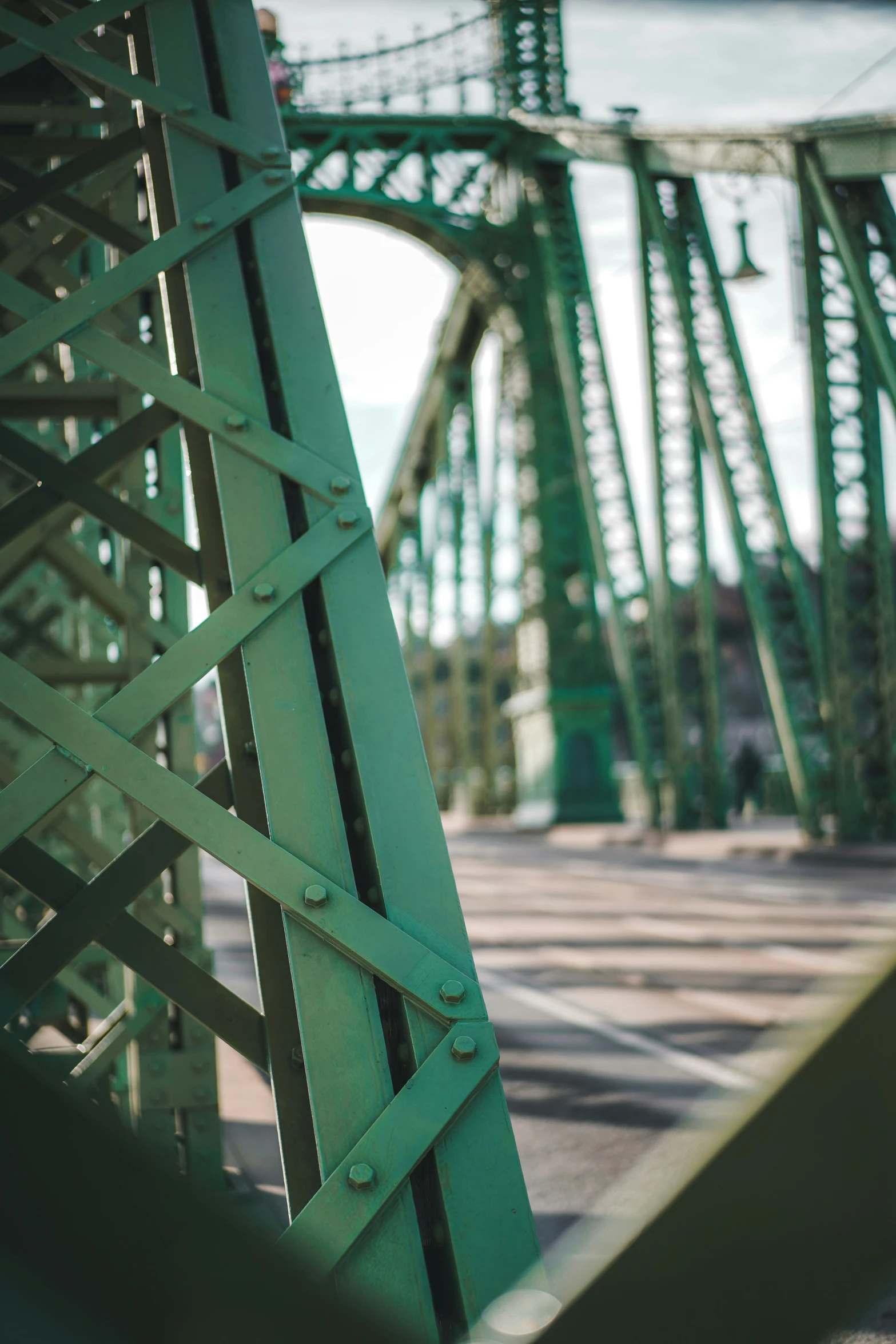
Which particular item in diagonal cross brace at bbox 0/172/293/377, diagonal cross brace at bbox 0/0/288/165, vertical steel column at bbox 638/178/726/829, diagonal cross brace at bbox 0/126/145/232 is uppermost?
diagonal cross brace at bbox 0/0/288/165

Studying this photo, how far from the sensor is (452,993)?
1.44m

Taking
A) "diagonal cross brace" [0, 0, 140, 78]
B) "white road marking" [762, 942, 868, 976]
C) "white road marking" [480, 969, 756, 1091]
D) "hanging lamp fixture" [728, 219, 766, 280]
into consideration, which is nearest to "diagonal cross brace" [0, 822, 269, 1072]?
"diagonal cross brace" [0, 0, 140, 78]

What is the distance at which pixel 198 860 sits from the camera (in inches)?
135

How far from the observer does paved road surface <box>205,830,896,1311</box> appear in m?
3.73

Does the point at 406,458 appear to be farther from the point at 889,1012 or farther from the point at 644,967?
the point at 889,1012

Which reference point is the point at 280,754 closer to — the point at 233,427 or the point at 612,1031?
the point at 233,427

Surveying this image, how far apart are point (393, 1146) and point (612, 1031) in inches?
166

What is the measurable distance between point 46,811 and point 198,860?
199cm

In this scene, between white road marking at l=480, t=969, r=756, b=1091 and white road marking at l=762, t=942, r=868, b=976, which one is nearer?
white road marking at l=480, t=969, r=756, b=1091

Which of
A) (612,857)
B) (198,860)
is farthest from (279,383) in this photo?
(612,857)

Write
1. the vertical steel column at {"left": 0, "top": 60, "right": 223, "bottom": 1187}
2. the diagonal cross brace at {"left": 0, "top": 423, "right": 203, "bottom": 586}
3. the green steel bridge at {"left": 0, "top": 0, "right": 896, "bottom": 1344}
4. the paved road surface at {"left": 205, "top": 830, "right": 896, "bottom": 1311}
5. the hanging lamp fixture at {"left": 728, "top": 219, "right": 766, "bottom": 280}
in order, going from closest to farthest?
the green steel bridge at {"left": 0, "top": 0, "right": 896, "bottom": 1344} → the diagonal cross brace at {"left": 0, "top": 423, "right": 203, "bottom": 586} → the vertical steel column at {"left": 0, "top": 60, "right": 223, "bottom": 1187} → the paved road surface at {"left": 205, "top": 830, "right": 896, "bottom": 1311} → the hanging lamp fixture at {"left": 728, "top": 219, "right": 766, "bottom": 280}

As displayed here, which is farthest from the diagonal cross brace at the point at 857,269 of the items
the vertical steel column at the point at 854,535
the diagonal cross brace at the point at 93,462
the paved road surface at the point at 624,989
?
the diagonal cross brace at the point at 93,462

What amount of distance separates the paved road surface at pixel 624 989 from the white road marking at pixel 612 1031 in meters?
0.01

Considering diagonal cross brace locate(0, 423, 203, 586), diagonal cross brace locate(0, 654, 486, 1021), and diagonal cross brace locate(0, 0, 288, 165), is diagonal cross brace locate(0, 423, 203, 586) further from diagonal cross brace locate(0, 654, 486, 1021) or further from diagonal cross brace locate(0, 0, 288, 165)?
diagonal cross brace locate(0, 0, 288, 165)
